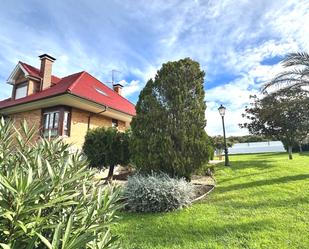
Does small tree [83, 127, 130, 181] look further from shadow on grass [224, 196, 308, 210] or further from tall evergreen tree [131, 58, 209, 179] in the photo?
shadow on grass [224, 196, 308, 210]

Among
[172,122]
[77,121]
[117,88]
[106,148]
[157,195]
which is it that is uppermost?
[117,88]

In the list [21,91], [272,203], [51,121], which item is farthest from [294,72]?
[21,91]

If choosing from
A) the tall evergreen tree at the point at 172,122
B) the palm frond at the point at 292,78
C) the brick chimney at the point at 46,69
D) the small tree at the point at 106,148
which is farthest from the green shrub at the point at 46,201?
the brick chimney at the point at 46,69

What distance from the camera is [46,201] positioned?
1676 mm

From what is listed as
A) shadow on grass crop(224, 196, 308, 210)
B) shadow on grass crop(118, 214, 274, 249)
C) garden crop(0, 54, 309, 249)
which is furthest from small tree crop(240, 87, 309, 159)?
shadow on grass crop(118, 214, 274, 249)

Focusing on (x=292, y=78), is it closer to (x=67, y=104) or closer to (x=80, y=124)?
(x=80, y=124)

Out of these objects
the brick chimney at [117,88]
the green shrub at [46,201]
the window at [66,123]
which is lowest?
the green shrub at [46,201]

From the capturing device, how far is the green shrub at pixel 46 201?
4.78 ft

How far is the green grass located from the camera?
178 inches

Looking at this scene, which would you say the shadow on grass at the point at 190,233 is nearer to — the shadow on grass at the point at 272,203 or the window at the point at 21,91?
the shadow on grass at the point at 272,203

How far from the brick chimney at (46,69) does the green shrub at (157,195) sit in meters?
15.2

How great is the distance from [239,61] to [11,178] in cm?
1189

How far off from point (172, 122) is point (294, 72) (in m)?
7.39

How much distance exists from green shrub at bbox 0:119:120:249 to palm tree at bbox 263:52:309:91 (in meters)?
12.3
